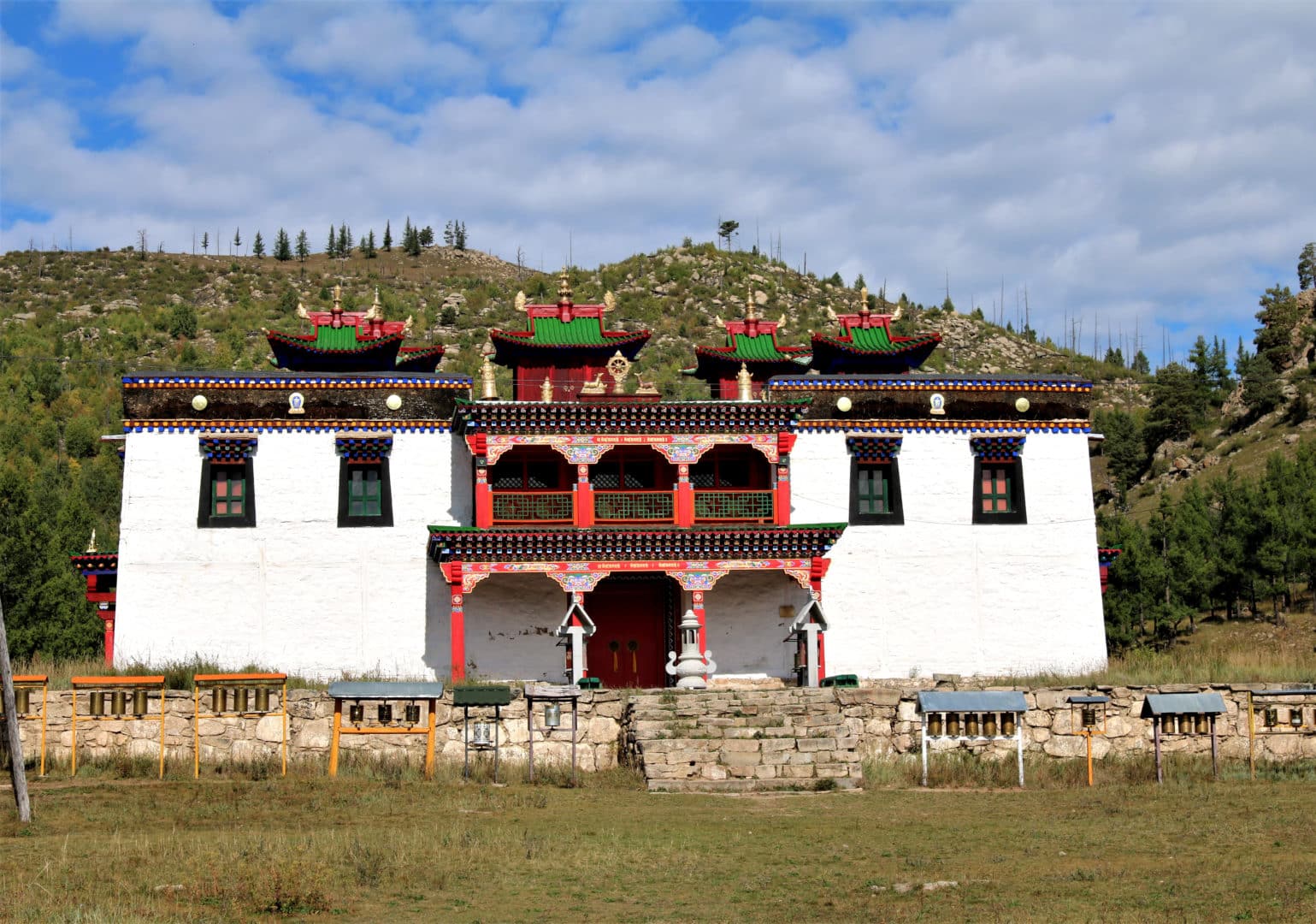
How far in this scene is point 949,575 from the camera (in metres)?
41.0

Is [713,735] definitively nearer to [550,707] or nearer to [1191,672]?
[550,707]

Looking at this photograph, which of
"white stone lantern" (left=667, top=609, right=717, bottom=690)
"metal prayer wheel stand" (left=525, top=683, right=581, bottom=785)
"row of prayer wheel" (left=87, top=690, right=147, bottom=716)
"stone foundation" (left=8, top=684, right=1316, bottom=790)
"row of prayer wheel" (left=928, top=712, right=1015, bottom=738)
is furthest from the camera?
"white stone lantern" (left=667, top=609, right=717, bottom=690)

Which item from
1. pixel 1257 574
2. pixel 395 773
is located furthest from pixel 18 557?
pixel 1257 574

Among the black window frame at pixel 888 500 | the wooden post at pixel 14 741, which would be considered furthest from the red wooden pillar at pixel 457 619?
the wooden post at pixel 14 741

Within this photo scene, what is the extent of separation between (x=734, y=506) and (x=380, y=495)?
365 inches

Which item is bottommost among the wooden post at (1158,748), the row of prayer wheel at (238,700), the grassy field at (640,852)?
the grassy field at (640,852)

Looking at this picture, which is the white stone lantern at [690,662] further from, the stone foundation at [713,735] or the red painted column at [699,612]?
the stone foundation at [713,735]

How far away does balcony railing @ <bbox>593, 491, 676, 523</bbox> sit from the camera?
40.1 metres

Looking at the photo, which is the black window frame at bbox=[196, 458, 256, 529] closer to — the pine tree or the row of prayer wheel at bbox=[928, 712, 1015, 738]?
the row of prayer wheel at bbox=[928, 712, 1015, 738]

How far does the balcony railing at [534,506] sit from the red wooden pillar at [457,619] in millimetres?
2507

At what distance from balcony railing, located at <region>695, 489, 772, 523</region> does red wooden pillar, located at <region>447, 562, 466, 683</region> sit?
6.67m

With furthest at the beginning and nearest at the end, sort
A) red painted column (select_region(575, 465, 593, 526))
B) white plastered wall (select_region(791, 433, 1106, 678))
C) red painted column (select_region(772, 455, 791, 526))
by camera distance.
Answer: white plastered wall (select_region(791, 433, 1106, 678))
red painted column (select_region(772, 455, 791, 526))
red painted column (select_region(575, 465, 593, 526))

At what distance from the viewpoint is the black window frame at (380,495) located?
39.3 m

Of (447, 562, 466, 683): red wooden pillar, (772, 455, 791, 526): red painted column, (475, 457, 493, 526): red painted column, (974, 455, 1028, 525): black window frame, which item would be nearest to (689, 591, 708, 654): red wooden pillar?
(772, 455, 791, 526): red painted column
